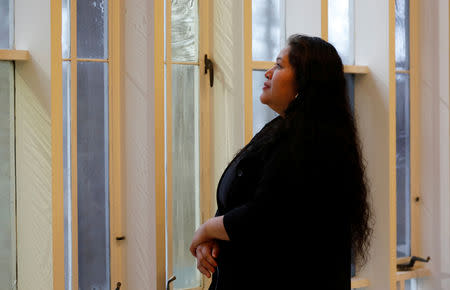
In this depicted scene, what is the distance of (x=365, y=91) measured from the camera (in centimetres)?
277

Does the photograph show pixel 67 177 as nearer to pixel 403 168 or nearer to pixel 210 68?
pixel 210 68

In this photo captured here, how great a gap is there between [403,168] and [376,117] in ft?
1.61

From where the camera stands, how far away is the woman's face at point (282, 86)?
1597 mm

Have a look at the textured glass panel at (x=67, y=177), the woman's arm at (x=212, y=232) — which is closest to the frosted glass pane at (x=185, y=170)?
the textured glass panel at (x=67, y=177)

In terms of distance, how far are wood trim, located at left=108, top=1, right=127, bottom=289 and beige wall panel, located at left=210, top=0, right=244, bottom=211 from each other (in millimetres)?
393

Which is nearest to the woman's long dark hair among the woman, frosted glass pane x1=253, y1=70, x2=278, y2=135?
the woman

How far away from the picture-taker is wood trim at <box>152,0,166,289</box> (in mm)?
1952

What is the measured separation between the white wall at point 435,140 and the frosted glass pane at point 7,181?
83.2 inches

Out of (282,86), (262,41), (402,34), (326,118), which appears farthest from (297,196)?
(402,34)

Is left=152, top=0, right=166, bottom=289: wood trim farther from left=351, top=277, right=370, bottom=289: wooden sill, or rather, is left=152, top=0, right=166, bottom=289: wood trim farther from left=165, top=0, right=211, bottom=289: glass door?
left=351, top=277, right=370, bottom=289: wooden sill

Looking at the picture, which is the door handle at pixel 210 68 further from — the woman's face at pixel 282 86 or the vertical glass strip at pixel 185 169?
the woman's face at pixel 282 86

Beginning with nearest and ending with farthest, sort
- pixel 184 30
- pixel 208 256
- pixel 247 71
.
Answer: pixel 208 256 < pixel 247 71 < pixel 184 30

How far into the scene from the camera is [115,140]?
84.0 inches

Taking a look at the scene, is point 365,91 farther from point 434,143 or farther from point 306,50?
point 306,50
